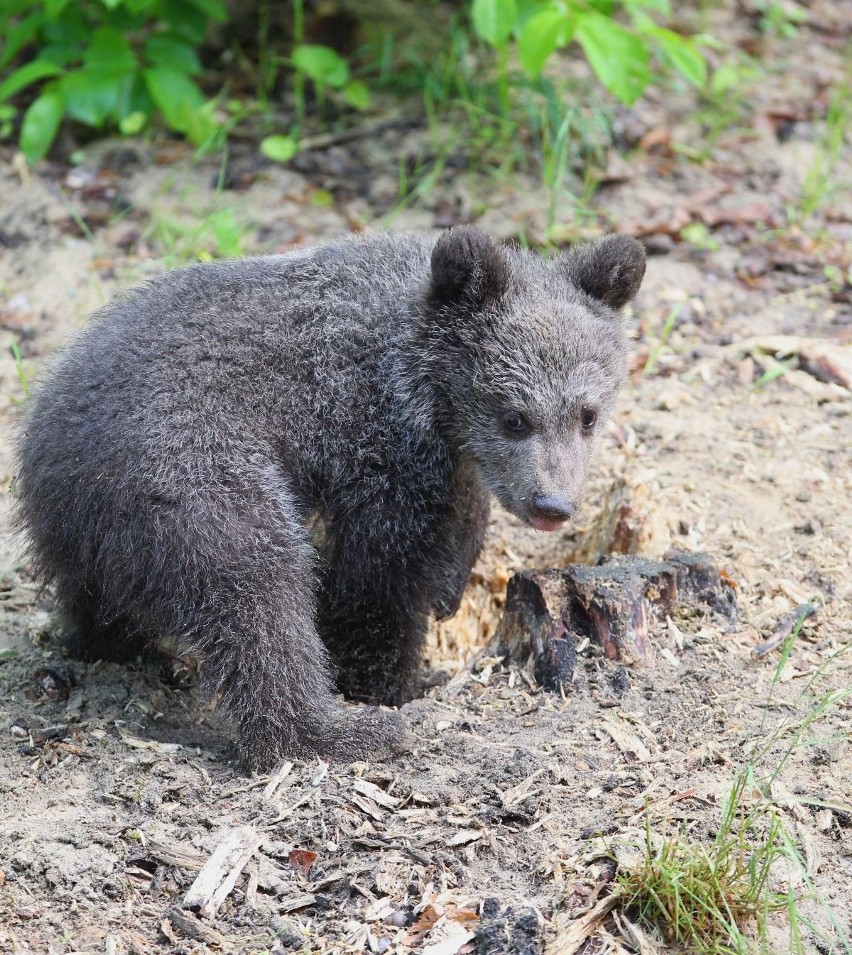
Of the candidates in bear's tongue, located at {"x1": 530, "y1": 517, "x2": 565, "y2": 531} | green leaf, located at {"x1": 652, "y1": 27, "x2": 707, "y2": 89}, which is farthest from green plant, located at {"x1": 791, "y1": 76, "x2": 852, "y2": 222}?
bear's tongue, located at {"x1": 530, "y1": 517, "x2": 565, "y2": 531}

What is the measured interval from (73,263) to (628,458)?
4.35 metres

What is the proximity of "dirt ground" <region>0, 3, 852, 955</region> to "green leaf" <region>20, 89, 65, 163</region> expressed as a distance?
16.4 inches

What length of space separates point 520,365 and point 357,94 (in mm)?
4934

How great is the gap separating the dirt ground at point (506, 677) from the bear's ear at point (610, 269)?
41.6 inches

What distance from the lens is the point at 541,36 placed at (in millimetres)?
6945

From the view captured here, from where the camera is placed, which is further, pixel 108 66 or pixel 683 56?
pixel 108 66

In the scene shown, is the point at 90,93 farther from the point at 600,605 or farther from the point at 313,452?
the point at 600,605

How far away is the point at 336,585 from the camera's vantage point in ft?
17.1

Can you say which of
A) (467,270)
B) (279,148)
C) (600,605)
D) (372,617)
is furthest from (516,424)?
(279,148)

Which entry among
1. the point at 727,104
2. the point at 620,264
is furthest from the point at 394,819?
the point at 727,104

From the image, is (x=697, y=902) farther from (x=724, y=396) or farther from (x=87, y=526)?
(x=724, y=396)

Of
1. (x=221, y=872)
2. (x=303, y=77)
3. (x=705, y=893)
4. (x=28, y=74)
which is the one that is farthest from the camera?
(x=303, y=77)

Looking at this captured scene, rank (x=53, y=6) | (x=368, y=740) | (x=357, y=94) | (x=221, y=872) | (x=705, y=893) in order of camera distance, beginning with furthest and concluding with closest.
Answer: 1. (x=357, y=94)
2. (x=53, y=6)
3. (x=368, y=740)
4. (x=221, y=872)
5. (x=705, y=893)

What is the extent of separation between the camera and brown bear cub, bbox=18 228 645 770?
14.9 ft
